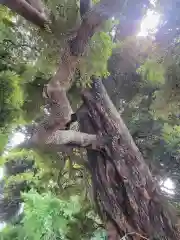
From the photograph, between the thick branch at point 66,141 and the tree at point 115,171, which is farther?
the tree at point 115,171

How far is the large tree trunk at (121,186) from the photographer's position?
2.18 meters

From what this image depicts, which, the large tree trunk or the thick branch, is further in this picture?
the large tree trunk

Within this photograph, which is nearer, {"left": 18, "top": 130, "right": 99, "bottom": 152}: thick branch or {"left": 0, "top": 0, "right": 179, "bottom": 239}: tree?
{"left": 18, "top": 130, "right": 99, "bottom": 152}: thick branch

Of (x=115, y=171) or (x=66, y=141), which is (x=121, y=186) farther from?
(x=66, y=141)

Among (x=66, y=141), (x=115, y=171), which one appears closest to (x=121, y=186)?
(x=115, y=171)

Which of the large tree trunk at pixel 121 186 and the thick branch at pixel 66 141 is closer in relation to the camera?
the thick branch at pixel 66 141

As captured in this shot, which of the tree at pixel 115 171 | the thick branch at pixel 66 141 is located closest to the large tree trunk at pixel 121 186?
the tree at pixel 115 171

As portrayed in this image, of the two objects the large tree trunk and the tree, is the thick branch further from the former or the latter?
the large tree trunk

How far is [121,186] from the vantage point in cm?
228

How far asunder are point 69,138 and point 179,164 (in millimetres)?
1207

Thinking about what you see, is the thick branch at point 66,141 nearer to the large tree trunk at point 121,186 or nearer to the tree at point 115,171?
the tree at point 115,171

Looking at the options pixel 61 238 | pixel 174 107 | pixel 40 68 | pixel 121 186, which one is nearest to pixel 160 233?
pixel 121 186

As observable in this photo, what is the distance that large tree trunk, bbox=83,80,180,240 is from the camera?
7.15 feet

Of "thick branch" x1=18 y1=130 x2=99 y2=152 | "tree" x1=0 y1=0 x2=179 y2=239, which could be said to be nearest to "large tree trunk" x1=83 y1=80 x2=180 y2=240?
"tree" x1=0 y1=0 x2=179 y2=239
